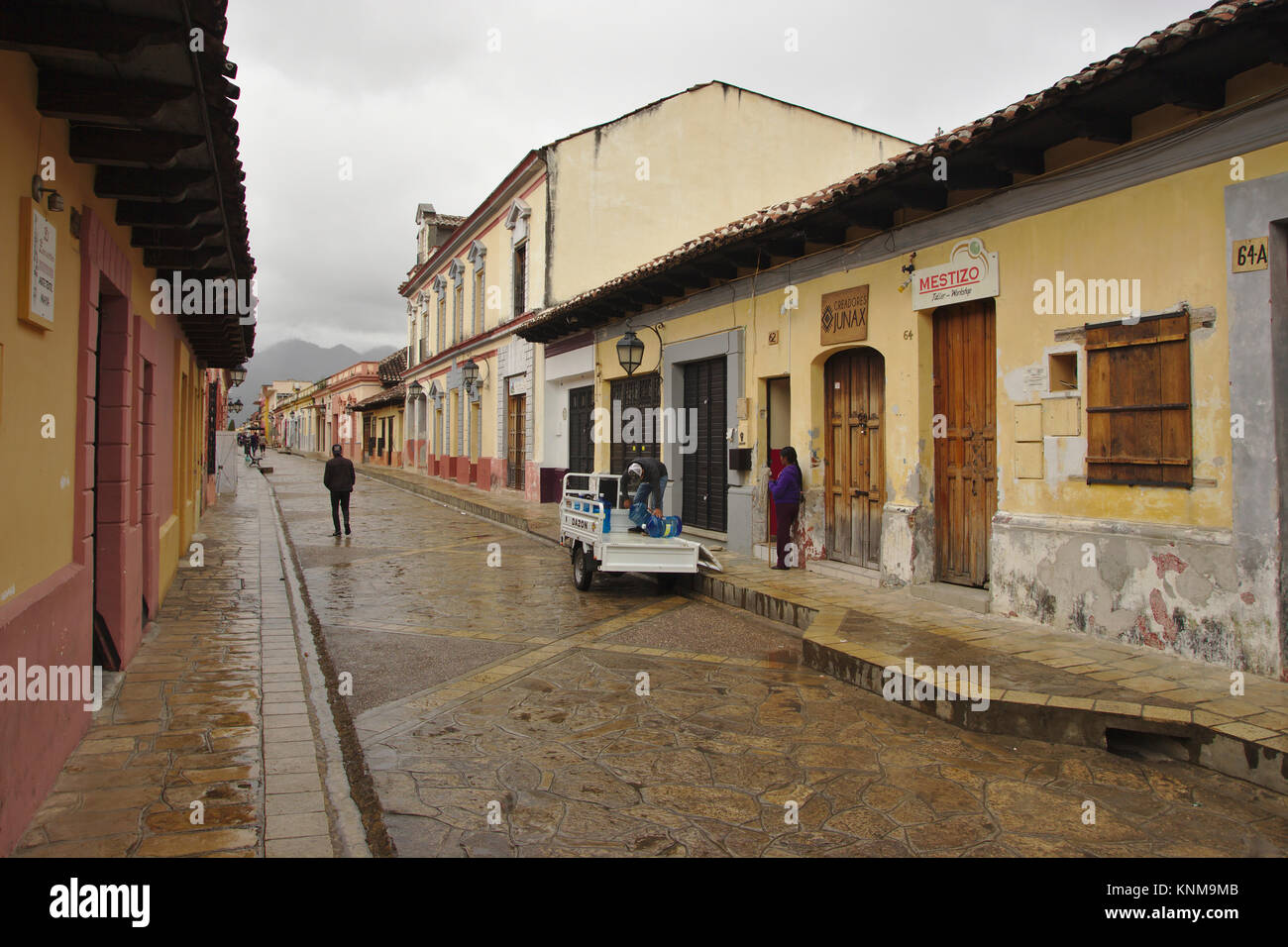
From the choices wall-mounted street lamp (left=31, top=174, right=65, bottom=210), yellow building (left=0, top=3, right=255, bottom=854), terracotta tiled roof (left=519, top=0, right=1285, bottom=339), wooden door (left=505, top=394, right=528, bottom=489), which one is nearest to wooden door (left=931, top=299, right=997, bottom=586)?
terracotta tiled roof (left=519, top=0, right=1285, bottom=339)

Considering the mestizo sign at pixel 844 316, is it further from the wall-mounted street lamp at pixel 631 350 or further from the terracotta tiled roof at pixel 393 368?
the terracotta tiled roof at pixel 393 368

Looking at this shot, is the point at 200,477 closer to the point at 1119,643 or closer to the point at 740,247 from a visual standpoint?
the point at 740,247

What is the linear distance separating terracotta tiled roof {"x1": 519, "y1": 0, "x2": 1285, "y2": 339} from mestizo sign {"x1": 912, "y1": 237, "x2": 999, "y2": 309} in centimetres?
97

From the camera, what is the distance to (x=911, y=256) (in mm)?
8250

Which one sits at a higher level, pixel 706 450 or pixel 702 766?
pixel 706 450

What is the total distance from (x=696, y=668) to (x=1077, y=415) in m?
3.54

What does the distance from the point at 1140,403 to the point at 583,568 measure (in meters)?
5.64

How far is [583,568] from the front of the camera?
9430 millimetres

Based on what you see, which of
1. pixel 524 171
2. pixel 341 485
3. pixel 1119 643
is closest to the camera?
pixel 1119 643

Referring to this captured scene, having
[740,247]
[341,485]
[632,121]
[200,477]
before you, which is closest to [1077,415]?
[740,247]

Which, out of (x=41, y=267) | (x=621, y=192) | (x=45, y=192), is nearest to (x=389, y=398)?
(x=621, y=192)

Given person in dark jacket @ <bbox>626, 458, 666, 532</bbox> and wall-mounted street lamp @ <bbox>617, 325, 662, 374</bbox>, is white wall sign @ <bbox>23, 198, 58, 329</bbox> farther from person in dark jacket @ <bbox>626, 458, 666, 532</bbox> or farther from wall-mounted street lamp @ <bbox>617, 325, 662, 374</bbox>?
wall-mounted street lamp @ <bbox>617, 325, 662, 374</bbox>

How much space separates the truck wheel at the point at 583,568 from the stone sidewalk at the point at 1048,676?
5.77ft

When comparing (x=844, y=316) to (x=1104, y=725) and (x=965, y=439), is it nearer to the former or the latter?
(x=965, y=439)
